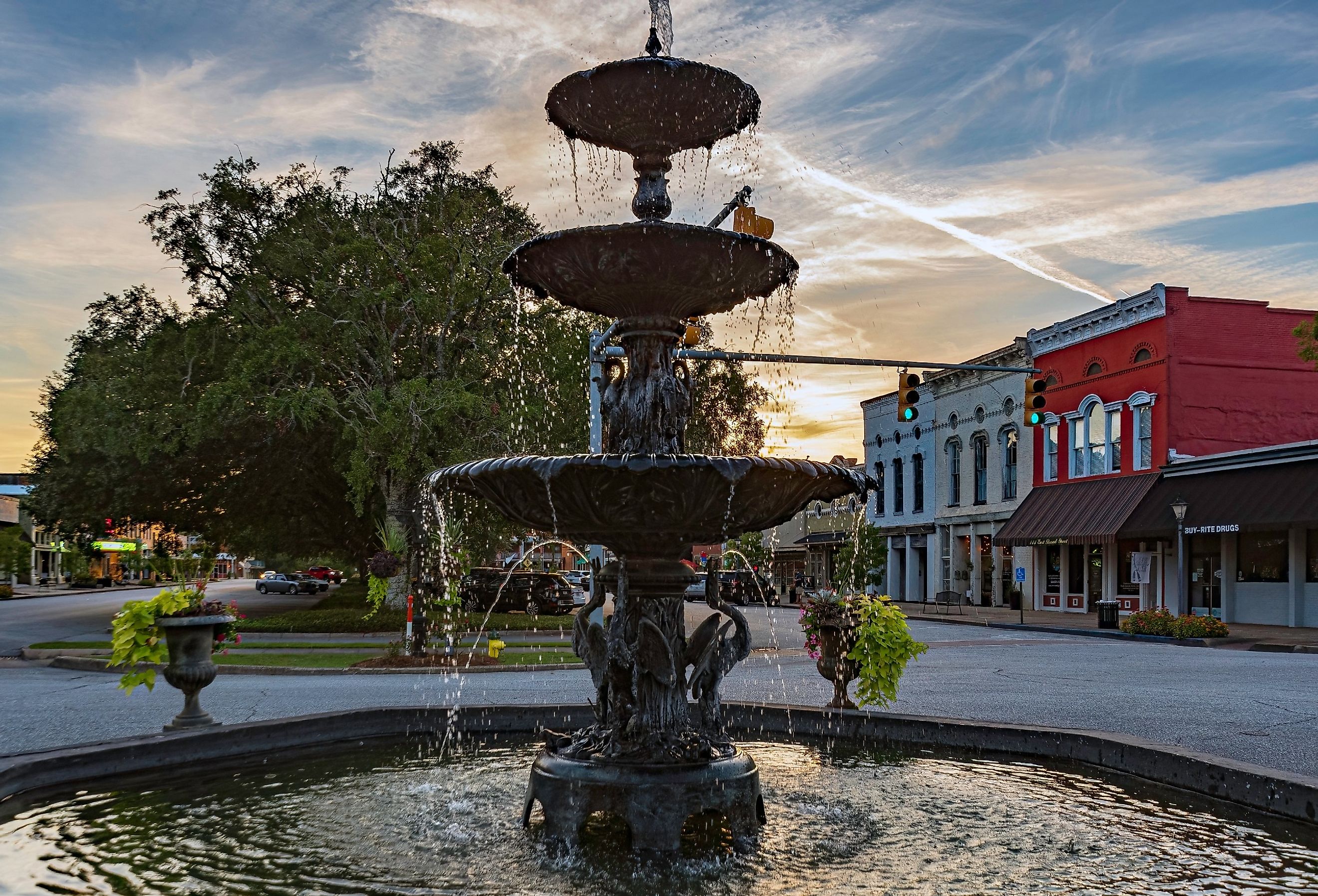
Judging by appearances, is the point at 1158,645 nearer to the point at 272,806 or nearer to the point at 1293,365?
the point at 1293,365

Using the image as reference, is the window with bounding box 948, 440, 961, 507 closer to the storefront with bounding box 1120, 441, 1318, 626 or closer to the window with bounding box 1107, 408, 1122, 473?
the window with bounding box 1107, 408, 1122, 473

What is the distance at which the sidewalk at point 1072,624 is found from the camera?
1038 inches

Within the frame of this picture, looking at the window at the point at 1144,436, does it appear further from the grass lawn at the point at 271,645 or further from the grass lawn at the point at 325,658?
the grass lawn at the point at 271,645

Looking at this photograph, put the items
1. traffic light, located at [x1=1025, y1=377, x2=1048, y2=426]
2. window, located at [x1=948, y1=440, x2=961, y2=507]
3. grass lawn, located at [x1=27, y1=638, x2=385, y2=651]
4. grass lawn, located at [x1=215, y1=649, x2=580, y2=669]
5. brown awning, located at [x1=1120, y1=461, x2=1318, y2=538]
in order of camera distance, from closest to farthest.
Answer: grass lawn, located at [x1=215, y1=649, x2=580, y2=669], traffic light, located at [x1=1025, y1=377, x2=1048, y2=426], grass lawn, located at [x1=27, y1=638, x2=385, y2=651], brown awning, located at [x1=1120, y1=461, x2=1318, y2=538], window, located at [x1=948, y1=440, x2=961, y2=507]

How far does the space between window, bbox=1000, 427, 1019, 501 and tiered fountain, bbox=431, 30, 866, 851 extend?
39.6 m

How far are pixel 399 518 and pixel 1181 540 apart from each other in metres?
21.9

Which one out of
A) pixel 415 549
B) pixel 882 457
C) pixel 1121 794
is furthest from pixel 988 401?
pixel 1121 794

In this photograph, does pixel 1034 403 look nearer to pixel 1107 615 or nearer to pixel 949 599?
pixel 1107 615

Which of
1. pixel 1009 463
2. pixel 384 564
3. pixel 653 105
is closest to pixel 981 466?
pixel 1009 463

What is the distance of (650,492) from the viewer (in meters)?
6.63

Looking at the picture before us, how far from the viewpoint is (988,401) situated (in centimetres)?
4734

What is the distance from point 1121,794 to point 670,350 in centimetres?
465

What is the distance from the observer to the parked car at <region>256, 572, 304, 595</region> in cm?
7600

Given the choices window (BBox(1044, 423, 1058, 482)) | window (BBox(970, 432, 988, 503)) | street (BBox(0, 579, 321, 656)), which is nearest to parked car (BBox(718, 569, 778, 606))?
window (BBox(970, 432, 988, 503))
